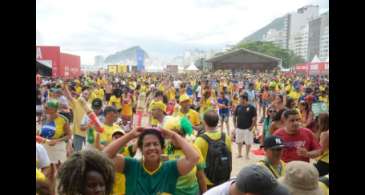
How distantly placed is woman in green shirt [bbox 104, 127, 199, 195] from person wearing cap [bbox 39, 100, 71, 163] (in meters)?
2.97

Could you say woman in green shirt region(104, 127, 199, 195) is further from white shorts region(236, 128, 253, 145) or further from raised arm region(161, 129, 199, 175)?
white shorts region(236, 128, 253, 145)

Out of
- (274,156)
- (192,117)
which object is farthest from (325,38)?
(274,156)

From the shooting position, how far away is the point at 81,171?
251cm

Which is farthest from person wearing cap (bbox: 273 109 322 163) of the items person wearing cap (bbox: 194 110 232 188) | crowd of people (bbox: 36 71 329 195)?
person wearing cap (bbox: 194 110 232 188)

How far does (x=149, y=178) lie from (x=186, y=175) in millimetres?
550

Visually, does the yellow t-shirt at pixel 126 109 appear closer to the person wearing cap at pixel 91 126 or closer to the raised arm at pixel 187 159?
the person wearing cap at pixel 91 126

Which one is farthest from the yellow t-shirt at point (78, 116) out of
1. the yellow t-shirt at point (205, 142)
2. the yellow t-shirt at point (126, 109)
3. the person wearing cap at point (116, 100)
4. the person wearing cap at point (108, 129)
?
Answer: the yellow t-shirt at point (126, 109)

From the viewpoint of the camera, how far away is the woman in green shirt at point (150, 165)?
3.36 m
